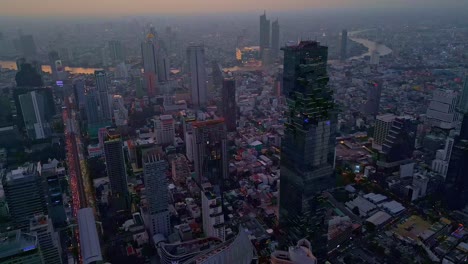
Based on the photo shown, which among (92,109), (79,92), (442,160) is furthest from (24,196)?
(442,160)

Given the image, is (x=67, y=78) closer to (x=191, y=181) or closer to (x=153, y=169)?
(x=191, y=181)

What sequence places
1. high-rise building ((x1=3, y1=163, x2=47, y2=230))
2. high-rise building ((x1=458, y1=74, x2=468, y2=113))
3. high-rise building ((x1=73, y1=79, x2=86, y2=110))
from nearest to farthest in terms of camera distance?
high-rise building ((x1=3, y1=163, x2=47, y2=230)) < high-rise building ((x1=458, y1=74, x2=468, y2=113)) < high-rise building ((x1=73, y1=79, x2=86, y2=110))

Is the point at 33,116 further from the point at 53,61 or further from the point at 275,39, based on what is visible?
the point at 275,39

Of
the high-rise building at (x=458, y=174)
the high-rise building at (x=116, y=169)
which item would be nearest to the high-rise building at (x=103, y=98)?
the high-rise building at (x=116, y=169)

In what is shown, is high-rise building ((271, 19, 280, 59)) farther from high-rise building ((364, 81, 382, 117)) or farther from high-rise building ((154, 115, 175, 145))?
high-rise building ((154, 115, 175, 145))

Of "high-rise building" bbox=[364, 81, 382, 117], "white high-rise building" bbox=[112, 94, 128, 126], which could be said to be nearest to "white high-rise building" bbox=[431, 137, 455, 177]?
"high-rise building" bbox=[364, 81, 382, 117]
